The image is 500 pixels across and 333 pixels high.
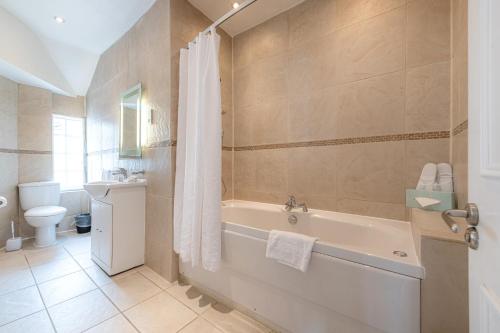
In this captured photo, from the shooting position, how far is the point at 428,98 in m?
1.37

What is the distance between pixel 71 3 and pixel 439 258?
3.42 meters

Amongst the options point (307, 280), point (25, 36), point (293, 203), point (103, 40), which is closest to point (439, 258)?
point (307, 280)

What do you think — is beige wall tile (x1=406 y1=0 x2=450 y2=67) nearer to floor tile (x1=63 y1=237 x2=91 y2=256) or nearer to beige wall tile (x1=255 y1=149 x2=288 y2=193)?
beige wall tile (x1=255 y1=149 x2=288 y2=193)

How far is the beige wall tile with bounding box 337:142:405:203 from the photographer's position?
1.50 m

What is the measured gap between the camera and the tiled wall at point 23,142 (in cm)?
256

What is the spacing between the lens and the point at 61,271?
1999mm

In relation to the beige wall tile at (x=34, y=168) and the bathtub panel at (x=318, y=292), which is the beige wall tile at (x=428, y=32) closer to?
the bathtub panel at (x=318, y=292)

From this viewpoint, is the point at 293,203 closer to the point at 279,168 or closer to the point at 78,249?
the point at 279,168

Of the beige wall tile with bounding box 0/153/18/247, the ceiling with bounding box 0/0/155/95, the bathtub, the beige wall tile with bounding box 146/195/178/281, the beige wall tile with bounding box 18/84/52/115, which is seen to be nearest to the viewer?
the bathtub

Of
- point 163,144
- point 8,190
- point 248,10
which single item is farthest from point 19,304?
point 248,10

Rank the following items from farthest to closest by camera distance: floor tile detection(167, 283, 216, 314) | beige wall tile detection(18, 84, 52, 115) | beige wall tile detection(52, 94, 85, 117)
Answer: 1. beige wall tile detection(52, 94, 85, 117)
2. beige wall tile detection(18, 84, 52, 115)
3. floor tile detection(167, 283, 216, 314)

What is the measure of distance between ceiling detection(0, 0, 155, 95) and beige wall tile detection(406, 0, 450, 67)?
7.38 ft

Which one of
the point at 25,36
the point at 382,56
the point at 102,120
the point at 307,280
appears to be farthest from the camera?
the point at 102,120

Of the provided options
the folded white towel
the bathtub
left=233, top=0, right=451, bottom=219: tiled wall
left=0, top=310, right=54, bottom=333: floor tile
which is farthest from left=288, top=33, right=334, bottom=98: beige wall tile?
left=0, top=310, right=54, bottom=333: floor tile
